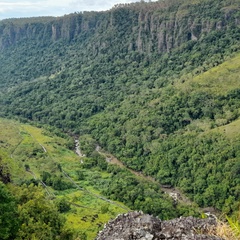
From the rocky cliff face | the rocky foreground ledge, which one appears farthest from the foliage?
the rocky cliff face

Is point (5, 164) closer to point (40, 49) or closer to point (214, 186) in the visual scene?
point (214, 186)

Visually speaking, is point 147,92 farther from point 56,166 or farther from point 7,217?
point 7,217

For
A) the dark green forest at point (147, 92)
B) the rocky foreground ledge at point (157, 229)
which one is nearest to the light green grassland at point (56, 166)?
the dark green forest at point (147, 92)

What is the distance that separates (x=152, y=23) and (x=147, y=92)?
45972mm

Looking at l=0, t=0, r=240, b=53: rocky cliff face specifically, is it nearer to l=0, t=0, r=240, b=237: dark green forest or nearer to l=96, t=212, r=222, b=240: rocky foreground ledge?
l=0, t=0, r=240, b=237: dark green forest

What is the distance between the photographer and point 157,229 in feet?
43.0

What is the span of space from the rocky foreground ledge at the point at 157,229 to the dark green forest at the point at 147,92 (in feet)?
80.2

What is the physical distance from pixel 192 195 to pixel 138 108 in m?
38.4

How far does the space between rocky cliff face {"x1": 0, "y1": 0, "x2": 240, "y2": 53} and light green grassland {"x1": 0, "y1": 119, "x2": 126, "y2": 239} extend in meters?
59.3

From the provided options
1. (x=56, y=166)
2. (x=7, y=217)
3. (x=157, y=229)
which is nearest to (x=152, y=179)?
(x=56, y=166)

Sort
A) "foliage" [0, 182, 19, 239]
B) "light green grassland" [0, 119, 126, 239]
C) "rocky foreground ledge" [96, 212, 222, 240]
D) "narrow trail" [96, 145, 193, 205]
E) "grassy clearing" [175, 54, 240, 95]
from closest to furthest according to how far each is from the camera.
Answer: "rocky foreground ledge" [96, 212, 222, 240]
"foliage" [0, 182, 19, 239]
"light green grassland" [0, 119, 126, 239]
"narrow trail" [96, 145, 193, 205]
"grassy clearing" [175, 54, 240, 95]

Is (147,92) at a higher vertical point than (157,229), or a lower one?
lower

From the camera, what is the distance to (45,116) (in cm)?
11900

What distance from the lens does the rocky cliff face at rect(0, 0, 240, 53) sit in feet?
408
